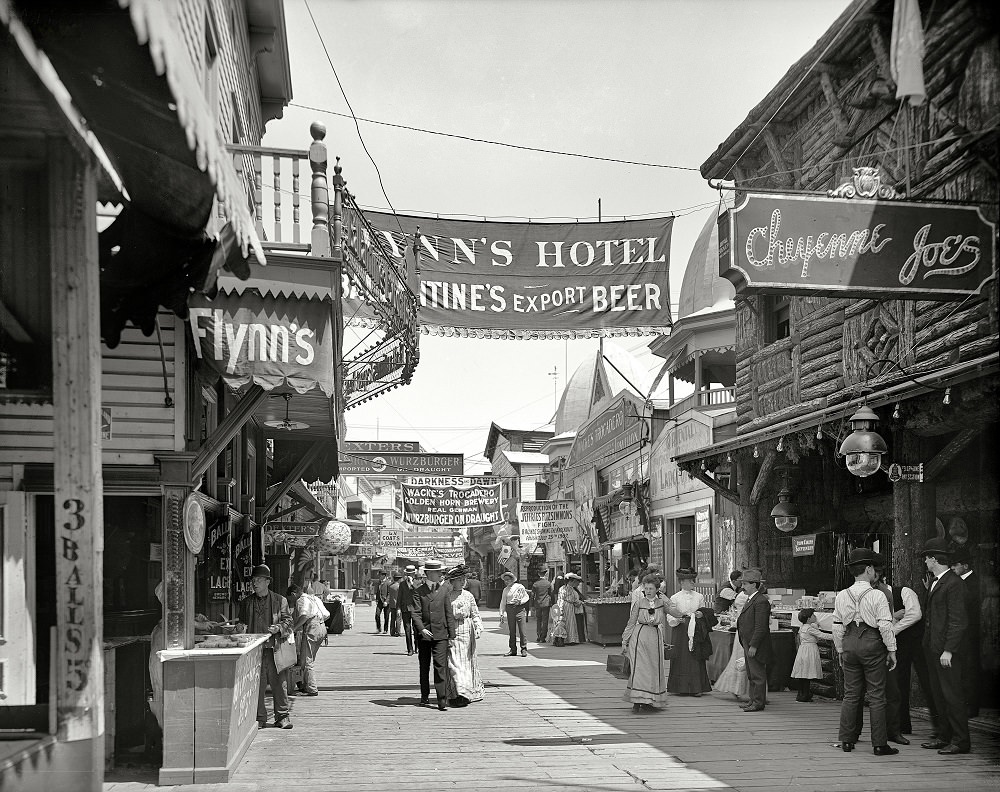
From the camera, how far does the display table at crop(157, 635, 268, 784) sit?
8664 mm

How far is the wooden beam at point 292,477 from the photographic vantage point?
17.5 m

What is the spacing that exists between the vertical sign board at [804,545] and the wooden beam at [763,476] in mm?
910

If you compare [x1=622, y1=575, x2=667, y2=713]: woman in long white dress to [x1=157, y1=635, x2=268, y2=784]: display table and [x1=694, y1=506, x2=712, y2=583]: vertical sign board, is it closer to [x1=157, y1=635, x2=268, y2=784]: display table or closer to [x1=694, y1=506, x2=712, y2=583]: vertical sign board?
[x1=157, y1=635, x2=268, y2=784]: display table

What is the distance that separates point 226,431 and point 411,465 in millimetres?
25344

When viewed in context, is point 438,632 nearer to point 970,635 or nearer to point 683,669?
point 683,669

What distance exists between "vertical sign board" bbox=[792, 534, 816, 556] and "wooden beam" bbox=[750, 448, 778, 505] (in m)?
0.91

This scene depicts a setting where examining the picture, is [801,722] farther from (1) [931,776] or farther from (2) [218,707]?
(2) [218,707]

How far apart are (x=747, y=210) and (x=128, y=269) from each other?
5.76m

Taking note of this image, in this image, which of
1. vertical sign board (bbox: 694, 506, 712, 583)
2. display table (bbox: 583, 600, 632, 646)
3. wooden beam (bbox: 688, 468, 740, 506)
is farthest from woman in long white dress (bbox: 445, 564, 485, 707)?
display table (bbox: 583, 600, 632, 646)

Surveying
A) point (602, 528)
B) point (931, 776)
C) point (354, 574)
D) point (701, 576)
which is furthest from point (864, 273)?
point (354, 574)

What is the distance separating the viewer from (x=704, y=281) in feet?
78.3

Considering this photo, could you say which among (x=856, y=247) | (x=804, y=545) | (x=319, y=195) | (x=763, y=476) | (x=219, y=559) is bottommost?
(x=804, y=545)

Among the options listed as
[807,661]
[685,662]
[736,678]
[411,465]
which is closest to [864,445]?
[807,661]

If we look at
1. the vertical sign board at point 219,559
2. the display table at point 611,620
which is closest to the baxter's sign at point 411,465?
the display table at point 611,620
